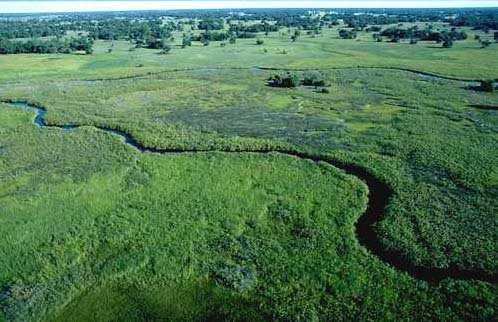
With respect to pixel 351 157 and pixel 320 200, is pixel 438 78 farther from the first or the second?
pixel 320 200

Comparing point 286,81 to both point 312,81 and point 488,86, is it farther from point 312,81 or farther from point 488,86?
point 488,86

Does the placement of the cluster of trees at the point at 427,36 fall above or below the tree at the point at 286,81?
above

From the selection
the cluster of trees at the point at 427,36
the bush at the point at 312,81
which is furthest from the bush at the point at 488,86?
the cluster of trees at the point at 427,36

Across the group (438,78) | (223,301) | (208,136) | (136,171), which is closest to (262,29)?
(438,78)

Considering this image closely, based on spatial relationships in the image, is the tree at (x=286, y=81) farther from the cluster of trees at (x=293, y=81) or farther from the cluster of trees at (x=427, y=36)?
the cluster of trees at (x=427, y=36)

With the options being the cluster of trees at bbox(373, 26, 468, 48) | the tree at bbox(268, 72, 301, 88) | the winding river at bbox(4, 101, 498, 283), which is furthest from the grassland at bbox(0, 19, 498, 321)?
the cluster of trees at bbox(373, 26, 468, 48)

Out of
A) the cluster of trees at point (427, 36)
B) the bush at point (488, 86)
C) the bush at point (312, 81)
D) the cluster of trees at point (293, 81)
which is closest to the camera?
the bush at point (488, 86)
